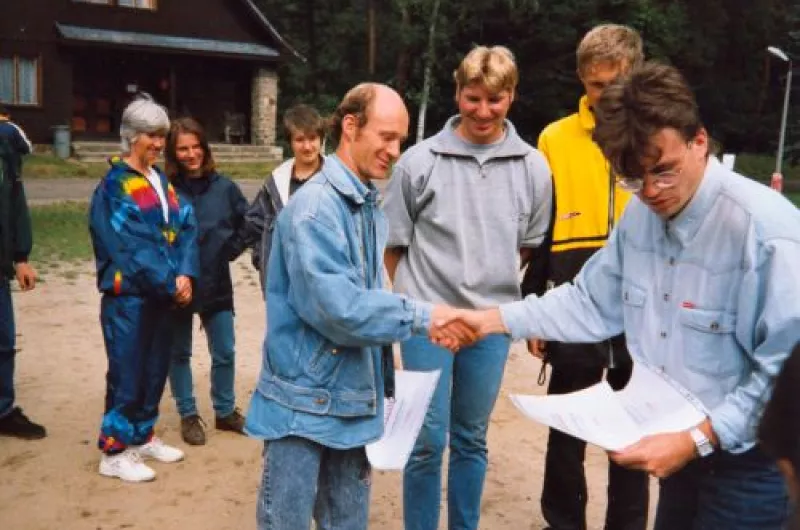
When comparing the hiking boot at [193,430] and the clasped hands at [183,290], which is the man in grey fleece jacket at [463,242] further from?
the hiking boot at [193,430]

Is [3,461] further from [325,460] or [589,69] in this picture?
[589,69]

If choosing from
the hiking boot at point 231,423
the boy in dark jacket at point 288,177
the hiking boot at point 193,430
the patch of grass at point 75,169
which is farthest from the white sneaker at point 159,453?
the patch of grass at point 75,169

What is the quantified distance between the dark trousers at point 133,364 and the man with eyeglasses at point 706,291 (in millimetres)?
2969

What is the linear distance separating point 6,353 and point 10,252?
0.60 metres

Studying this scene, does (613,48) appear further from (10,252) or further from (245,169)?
(245,169)

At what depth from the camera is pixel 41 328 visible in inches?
300

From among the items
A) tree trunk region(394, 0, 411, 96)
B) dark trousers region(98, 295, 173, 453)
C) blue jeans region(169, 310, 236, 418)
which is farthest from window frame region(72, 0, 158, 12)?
dark trousers region(98, 295, 173, 453)

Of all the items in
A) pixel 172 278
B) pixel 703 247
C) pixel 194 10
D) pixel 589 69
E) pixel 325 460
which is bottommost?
pixel 325 460

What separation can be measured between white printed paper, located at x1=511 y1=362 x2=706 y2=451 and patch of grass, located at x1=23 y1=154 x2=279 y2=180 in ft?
69.3

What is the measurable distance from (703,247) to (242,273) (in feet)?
29.0

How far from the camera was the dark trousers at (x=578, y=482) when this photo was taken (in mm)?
3992

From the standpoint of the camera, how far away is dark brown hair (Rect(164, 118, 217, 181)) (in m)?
5.21

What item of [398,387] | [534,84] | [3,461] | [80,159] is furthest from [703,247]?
[534,84]

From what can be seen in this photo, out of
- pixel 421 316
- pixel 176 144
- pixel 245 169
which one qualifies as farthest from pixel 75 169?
pixel 421 316
